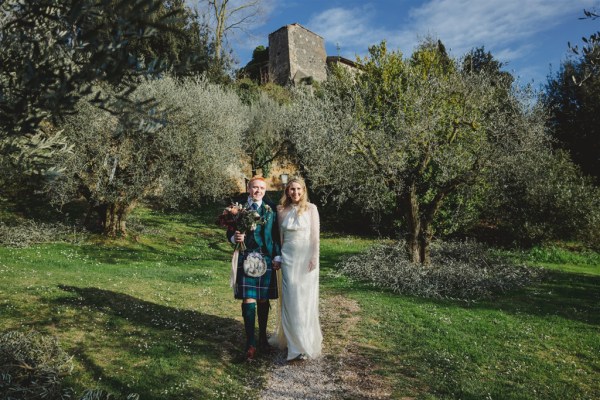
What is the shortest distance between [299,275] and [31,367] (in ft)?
13.0

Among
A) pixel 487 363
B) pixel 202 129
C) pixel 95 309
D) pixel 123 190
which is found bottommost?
pixel 487 363

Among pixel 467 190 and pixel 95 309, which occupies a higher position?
pixel 467 190

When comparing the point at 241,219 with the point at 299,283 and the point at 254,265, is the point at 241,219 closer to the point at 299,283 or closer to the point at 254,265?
the point at 254,265

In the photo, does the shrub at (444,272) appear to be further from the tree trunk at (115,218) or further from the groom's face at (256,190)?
the tree trunk at (115,218)

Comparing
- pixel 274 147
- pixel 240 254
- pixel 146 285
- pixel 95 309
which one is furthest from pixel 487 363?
pixel 274 147

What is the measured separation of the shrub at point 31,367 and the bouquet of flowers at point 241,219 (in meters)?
3.01

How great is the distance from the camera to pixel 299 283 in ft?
23.0

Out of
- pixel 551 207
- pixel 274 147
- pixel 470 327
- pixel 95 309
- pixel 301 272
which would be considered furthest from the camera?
pixel 274 147

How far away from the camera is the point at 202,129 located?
19328 millimetres

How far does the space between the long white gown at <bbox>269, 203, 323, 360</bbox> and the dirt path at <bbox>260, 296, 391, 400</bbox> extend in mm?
256

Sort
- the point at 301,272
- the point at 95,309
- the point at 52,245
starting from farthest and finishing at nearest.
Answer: the point at 52,245 < the point at 95,309 < the point at 301,272

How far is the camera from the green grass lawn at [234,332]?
621 centimetres

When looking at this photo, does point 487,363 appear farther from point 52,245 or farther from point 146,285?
point 52,245

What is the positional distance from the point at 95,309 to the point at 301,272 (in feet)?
15.7
